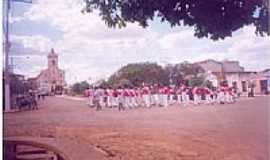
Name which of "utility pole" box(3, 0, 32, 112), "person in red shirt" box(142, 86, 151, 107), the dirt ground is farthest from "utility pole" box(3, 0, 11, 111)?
"person in red shirt" box(142, 86, 151, 107)

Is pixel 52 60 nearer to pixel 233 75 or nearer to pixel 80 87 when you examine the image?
pixel 80 87

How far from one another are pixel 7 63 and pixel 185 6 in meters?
0.88

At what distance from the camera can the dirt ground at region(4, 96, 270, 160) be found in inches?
85.0

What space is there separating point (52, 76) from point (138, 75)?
1.27ft

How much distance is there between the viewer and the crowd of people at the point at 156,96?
2.23 m

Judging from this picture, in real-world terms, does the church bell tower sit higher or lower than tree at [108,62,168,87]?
higher

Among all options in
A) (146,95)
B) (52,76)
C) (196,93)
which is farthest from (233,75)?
(52,76)

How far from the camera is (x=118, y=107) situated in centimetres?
226

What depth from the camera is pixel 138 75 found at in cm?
223

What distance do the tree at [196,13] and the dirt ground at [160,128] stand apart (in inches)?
14.6

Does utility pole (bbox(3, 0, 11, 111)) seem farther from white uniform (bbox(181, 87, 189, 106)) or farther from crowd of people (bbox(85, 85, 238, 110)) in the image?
white uniform (bbox(181, 87, 189, 106))

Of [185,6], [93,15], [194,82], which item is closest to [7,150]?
[93,15]

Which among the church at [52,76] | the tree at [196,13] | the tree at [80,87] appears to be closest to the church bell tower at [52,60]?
the church at [52,76]

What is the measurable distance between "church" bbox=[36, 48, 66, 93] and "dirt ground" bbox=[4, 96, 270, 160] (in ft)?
0.21
